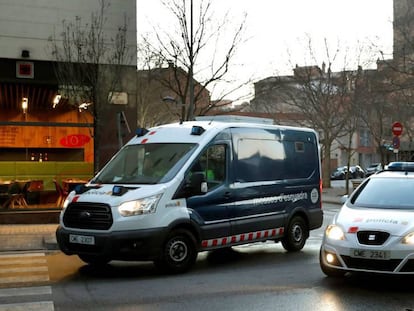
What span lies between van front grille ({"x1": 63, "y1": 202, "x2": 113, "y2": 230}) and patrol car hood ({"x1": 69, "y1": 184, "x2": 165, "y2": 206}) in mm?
83

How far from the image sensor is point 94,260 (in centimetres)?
932

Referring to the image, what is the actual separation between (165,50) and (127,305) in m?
18.2

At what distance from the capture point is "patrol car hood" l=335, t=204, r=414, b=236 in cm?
746

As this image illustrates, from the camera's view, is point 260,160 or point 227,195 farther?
point 260,160

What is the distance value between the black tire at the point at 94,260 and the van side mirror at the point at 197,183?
1.69 m

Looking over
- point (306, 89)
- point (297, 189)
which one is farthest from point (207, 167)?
point (306, 89)

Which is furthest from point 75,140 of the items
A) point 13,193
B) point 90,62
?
point 90,62

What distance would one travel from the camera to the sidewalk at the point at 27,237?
473 inches

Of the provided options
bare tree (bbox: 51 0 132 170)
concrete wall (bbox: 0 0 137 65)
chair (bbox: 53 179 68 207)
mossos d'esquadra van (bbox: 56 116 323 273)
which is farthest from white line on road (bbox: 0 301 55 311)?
concrete wall (bbox: 0 0 137 65)

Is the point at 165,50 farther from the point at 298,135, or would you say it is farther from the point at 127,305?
the point at 127,305

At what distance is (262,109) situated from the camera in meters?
45.3

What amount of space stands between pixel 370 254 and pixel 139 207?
335cm

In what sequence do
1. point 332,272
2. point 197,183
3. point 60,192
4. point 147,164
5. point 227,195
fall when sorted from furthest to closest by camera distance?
point 60,192, point 227,195, point 147,164, point 197,183, point 332,272

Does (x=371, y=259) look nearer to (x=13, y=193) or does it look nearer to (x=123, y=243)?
(x=123, y=243)
